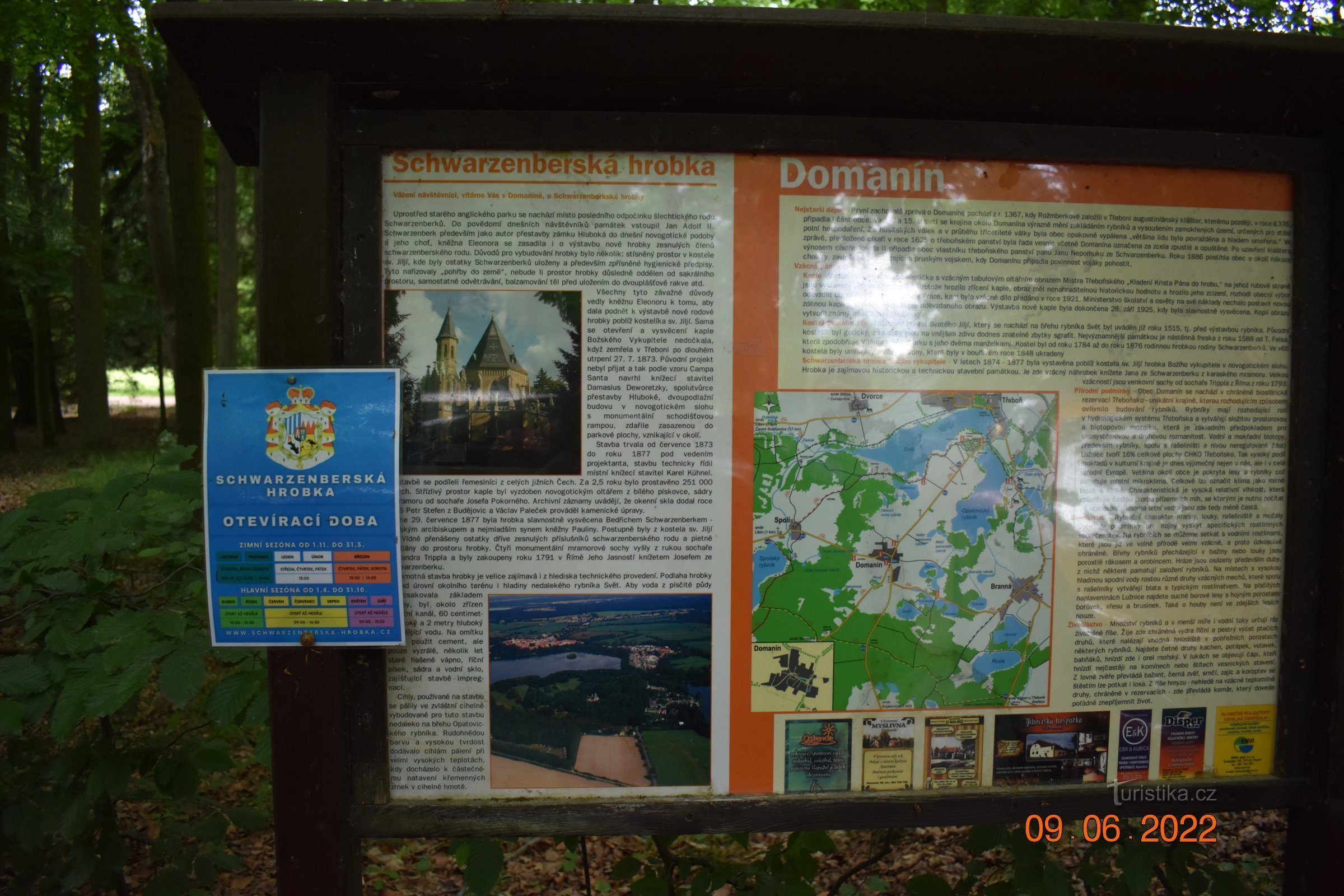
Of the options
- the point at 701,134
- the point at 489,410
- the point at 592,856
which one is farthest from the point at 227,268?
the point at 701,134

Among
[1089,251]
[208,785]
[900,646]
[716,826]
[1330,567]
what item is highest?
[1089,251]

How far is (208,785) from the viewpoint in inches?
181

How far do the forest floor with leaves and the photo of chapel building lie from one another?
7.16 ft

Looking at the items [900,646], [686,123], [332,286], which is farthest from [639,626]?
[686,123]

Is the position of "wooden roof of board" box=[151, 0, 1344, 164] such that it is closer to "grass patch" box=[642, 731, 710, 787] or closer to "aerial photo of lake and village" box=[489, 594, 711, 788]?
"aerial photo of lake and village" box=[489, 594, 711, 788]

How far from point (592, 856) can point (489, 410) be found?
10.7 feet

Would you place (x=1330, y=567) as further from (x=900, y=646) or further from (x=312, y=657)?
(x=312, y=657)

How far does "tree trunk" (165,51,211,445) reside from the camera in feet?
27.7

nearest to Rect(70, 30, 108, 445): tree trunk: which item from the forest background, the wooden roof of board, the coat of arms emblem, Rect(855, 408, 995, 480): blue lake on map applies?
the forest background

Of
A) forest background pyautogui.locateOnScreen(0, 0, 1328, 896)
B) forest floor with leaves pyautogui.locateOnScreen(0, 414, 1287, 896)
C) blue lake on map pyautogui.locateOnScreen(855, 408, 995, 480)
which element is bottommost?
forest floor with leaves pyautogui.locateOnScreen(0, 414, 1287, 896)

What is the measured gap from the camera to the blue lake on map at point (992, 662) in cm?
220

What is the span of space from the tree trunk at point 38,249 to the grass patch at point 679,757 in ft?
45.4

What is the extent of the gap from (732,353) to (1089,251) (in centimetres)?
106

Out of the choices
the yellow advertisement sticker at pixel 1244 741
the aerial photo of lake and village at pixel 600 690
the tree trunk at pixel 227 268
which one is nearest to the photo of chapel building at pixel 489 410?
the aerial photo of lake and village at pixel 600 690
